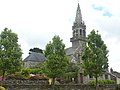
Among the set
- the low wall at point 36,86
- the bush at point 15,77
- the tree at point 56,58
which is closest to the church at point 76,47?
the low wall at point 36,86

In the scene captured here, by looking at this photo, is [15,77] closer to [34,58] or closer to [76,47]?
[34,58]

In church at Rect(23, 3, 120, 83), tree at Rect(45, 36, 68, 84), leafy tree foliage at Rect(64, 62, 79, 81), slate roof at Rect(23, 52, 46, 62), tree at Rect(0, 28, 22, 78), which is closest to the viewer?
tree at Rect(0, 28, 22, 78)

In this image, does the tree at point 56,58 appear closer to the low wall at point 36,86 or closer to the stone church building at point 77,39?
the low wall at point 36,86

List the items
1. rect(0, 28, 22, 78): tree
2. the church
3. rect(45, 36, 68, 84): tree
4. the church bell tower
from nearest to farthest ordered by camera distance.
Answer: rect(0, 28, 22, 78): tree, rect(45, 36, 68, 84): tree, the church, the church bell tower

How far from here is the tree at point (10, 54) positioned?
37062 millimetres

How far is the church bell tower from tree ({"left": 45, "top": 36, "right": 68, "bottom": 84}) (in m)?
29.4

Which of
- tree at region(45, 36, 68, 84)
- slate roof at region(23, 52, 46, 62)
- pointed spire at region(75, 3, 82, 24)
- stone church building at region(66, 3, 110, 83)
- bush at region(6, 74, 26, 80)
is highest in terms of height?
pointed spire at region(75, 3, 82, 24)

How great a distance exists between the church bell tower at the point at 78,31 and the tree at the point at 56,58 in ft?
96.4

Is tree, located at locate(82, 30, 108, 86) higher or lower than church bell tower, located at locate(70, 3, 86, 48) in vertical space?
lower

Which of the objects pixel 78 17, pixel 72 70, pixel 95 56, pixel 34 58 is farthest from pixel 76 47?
pixel 95 56

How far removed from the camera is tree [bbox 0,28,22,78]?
1459 inches

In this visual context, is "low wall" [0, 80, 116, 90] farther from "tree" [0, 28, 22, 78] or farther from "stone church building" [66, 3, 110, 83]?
"stone church building" [66, 3, 110, 83]

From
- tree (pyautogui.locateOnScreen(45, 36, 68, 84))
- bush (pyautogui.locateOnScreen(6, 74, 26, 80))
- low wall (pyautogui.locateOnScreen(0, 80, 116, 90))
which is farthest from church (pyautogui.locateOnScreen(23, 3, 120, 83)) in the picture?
tree (pyautogui.locateOnScreen(45, 36, 68, 84))

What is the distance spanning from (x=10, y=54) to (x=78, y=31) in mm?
37279
